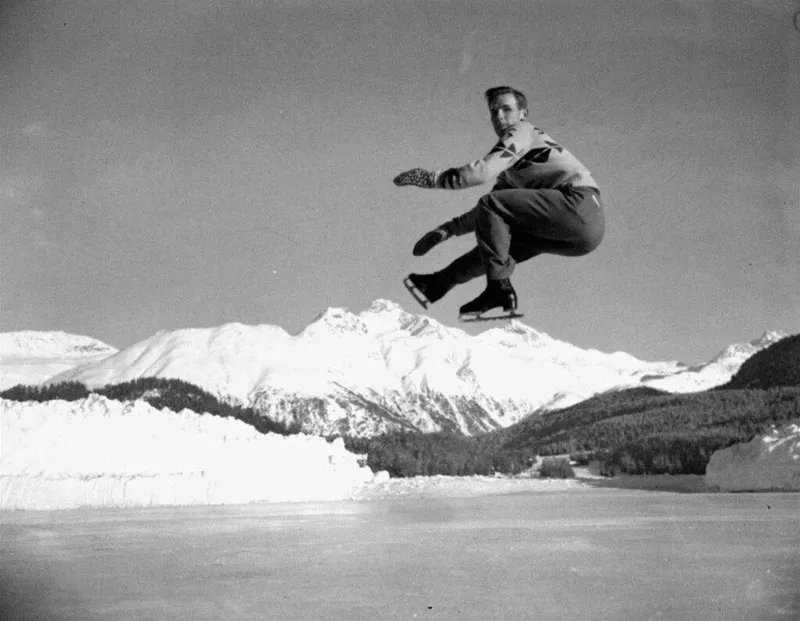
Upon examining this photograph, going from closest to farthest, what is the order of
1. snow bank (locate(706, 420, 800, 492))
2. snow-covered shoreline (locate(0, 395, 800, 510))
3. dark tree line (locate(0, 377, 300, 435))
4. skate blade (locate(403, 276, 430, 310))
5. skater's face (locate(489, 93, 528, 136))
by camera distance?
skater's face (locate(489, 93, 528, 136)), skate blade (locate(403, 276, 430, 310)), snow-covered shoreline (locate(0, 395, 800, 510)), snow bank (locate(706, 420, 800, 492)), dark tree line (locate(0, 377, 300, 435))

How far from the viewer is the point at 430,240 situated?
482cm

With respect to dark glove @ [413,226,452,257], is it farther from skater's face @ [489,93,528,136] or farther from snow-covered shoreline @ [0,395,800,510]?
snow-covered shoreline @ [0,395,800,510]

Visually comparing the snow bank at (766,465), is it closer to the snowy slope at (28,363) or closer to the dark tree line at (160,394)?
the dark tree line at (160,394)

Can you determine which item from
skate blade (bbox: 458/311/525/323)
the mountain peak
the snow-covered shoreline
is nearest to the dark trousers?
skate blade (bbox: 458/311/525/323)

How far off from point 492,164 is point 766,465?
53368 millimetres

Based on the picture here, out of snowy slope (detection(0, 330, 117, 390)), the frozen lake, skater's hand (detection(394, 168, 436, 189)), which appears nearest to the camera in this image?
skater's hand (detection(394, 168, 436, 189))

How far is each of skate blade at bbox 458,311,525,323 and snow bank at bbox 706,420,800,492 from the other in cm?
5085

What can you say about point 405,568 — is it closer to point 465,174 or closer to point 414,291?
point 414,291

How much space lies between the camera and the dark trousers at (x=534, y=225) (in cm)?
443

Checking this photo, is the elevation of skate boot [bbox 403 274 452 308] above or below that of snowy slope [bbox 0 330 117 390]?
below

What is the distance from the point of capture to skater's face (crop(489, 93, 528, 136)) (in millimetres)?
4582

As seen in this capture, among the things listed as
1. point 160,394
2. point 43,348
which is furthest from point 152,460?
point 43,348

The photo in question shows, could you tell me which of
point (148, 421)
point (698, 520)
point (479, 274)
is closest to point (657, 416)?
point (148, 421)

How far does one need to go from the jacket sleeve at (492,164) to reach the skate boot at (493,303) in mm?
537
